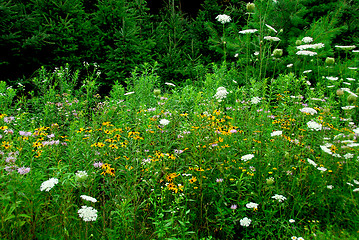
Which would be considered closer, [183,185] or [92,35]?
[183,185]

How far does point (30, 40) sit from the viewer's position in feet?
16.0

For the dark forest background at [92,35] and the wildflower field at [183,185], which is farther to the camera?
the dark forest background at [92,35]

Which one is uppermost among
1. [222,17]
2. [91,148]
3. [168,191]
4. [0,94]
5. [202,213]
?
[222,17]

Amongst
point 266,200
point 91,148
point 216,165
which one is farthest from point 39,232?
point 266,200

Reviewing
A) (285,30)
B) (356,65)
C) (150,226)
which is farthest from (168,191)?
(285,30)

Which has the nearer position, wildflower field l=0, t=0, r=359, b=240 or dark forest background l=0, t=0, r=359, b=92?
wildflower field l=0, t=0, r=359, b=240

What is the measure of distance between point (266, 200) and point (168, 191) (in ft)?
2.88

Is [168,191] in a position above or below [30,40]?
below

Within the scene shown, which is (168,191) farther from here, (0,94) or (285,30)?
(285,30)

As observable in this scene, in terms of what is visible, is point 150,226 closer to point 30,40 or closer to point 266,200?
point 266,200

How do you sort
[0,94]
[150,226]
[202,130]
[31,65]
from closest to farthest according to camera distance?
[150,226] < [202,130] < [0,94] < [31,65]

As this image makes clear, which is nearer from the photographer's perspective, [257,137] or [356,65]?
[257,137]

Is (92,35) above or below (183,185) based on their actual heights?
above

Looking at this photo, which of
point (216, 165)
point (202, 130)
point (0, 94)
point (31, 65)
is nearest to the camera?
point (216, 165)
